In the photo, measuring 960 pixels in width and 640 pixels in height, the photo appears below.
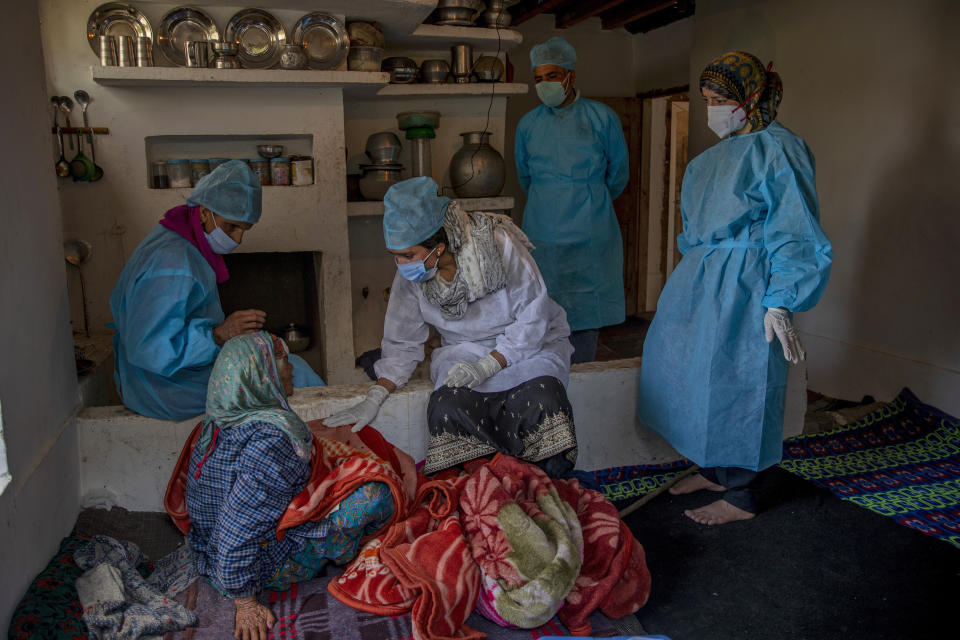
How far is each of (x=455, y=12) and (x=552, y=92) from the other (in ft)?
3.00

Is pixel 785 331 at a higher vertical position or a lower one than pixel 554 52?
lower

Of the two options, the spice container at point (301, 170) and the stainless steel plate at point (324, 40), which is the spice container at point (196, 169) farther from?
the stainless steel plate at point (324, 40)

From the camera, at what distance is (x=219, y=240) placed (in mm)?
2406

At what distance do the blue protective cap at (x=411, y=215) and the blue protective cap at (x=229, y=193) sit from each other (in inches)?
17.9

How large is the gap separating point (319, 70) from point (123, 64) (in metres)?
0.81

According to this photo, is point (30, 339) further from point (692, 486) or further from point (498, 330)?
point (692, 486)

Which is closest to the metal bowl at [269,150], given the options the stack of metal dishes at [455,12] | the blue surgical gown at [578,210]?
the stack of metal dishes at [455,12]

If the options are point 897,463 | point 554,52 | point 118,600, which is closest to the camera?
point 118,600

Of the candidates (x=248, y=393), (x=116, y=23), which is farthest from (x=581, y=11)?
(x=248, y=393)

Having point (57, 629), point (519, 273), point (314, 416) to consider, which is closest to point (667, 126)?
point (519, 273)

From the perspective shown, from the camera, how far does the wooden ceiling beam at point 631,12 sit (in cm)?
482

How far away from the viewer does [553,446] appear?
2275 mm

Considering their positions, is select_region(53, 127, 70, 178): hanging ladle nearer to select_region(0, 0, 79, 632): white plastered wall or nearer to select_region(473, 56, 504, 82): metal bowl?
select_region(0, 0, 79, 632): white plastered wall

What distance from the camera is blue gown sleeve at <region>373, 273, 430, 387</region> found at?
2.54m
